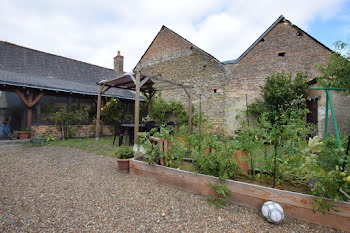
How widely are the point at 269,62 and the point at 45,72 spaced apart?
37.0 feet

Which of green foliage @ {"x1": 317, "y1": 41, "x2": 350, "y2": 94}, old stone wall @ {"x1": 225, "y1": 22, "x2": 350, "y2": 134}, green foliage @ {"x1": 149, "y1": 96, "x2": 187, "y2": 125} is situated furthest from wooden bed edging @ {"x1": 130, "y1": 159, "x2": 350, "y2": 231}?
green foliage @ {"x1": 149, "y1": 96, "x2": 187, "y2": 125}

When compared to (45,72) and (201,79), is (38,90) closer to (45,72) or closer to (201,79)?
(45,72)

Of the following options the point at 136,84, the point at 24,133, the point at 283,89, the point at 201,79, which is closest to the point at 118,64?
the point at 201,79

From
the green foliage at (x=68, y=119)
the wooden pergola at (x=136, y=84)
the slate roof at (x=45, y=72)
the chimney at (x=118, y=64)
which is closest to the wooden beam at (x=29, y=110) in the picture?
the slate roof at (x=45, y=72)

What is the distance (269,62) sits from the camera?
7.16m

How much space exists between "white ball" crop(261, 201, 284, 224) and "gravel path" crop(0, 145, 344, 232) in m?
0.08

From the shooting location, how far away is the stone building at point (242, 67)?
6.74 m

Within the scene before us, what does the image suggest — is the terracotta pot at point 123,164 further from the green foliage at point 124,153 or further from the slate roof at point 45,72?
the slate roof at point 45,72

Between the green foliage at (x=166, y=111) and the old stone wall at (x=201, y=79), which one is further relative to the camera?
the green foliage at (x=166, y=111)

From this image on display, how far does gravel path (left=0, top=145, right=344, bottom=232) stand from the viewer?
5.22 feet

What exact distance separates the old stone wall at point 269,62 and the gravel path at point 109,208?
592 cm

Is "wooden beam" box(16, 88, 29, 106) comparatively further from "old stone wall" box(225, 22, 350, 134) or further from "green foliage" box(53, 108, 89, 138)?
"old stone wall" box(225, 22, 350, 134)

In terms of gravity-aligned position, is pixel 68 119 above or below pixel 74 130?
above

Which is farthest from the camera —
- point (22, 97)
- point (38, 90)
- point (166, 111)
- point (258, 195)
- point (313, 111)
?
point (166, 111)
